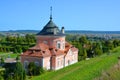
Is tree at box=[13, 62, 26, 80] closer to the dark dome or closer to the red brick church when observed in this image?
the red brick church

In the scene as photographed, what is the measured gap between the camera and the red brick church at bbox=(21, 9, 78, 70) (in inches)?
1152

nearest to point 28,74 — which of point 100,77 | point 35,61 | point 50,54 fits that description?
point 35,61

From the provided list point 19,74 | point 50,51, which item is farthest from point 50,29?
point 19,74

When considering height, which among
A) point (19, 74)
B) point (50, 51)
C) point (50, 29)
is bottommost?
point (19, 74)

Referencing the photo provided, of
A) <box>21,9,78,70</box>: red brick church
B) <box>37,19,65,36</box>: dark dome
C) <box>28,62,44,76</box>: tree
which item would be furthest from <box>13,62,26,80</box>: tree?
<box>37,19,65,36</box>: dark dome

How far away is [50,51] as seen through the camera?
31562mm

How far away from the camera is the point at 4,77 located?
23844 mm

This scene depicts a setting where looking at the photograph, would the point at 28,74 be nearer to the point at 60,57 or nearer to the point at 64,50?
the point at 60,57

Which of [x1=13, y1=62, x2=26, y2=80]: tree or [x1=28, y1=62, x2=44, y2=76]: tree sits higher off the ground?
[x1=13, y1=62, x2=26, y2=80]: tree

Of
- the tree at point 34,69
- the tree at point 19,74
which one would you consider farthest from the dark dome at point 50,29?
the tree at point 19,74

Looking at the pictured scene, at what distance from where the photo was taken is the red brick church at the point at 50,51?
1152 inches

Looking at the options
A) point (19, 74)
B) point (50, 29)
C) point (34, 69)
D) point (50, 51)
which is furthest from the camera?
point (50, 29)

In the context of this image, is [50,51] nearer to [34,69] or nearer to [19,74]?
[34,69]

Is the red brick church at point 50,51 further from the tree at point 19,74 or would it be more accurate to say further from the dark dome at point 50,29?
the tree at point 19,74
